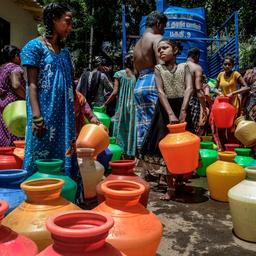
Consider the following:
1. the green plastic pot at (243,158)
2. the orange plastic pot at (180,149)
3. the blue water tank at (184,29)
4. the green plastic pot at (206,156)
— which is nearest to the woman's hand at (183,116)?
the orange plastic pot at (180,149)

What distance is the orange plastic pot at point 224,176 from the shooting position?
135 inches

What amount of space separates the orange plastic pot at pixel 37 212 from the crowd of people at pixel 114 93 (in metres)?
0.98

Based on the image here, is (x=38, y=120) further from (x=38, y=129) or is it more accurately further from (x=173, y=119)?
(x=173, y=119)

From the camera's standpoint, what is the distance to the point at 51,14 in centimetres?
256

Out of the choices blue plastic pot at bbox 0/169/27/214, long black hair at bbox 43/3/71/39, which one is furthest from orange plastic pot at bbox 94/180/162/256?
long black hair at bbox 43/3/71/39

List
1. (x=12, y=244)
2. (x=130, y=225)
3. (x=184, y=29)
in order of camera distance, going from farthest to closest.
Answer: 1. (x=184, y=29)
2. (x=130, y=225)
3. (x=12, y=244)

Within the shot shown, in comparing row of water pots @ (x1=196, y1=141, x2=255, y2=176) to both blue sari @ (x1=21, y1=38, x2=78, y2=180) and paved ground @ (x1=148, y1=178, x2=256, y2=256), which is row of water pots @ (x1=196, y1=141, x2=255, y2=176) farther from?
blue sari @ (x1=21, y1=38, x2=78, y2=180)

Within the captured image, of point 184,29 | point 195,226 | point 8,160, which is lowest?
point 195,226

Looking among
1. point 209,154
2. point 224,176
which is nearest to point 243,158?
point 209,154

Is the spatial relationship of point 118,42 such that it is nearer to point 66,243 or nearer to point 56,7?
point 56,7

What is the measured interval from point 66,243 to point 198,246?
1.66 metres

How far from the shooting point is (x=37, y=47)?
2447 millimetres

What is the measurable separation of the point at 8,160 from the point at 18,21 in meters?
6.83

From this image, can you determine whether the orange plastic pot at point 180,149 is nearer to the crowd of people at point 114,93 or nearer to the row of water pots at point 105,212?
the crowd of people at point 114,93
